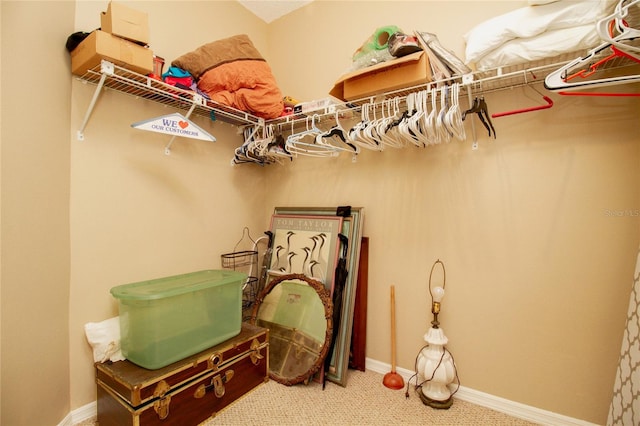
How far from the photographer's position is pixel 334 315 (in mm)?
2016

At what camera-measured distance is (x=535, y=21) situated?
138cm

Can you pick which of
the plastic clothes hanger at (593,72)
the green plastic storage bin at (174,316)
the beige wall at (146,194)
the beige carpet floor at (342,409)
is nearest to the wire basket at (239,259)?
the beige wall at (146,194)

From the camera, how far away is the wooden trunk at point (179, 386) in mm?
1396

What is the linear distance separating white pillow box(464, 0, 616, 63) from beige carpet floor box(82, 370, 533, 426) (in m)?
1.97

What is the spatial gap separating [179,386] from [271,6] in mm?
3002

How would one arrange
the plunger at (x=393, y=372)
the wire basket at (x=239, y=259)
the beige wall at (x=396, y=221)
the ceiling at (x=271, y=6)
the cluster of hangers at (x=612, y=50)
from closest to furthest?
Answer: the cluster of hangers at (x=612, y=50) < the beige wall at (x=396, y=221) < the plunger at (x=393, y=372) < the wire basket at (x=239, y=259) < the ceiling at (x=271, y=6)

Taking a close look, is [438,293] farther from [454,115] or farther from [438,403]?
[454,115]

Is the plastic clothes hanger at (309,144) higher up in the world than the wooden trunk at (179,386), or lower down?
higher up

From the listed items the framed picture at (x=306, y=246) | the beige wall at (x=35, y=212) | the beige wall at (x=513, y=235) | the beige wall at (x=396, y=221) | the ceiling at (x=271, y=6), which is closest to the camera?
the beige wall at (x=35, y=212)

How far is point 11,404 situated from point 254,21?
311cm

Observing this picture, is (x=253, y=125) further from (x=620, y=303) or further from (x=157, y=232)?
(x=620, y=303)

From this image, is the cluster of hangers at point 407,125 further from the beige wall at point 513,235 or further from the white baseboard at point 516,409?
the white baseboard at point 516,409

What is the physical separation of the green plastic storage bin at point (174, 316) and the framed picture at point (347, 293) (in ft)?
2.27

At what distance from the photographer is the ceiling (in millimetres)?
2621
